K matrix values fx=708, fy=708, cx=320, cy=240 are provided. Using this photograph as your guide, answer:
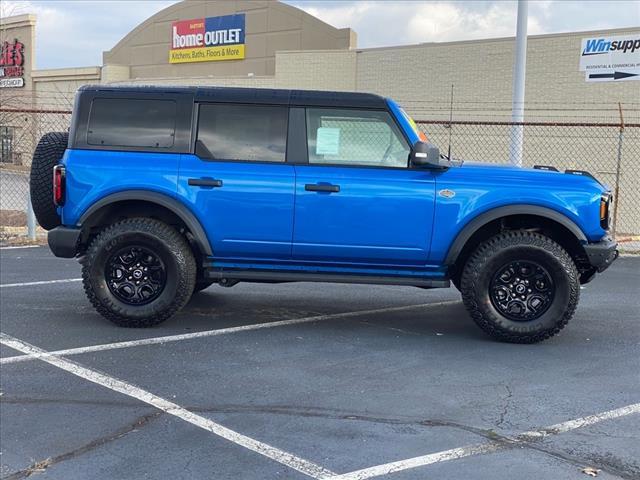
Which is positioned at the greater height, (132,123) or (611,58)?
(611,58)

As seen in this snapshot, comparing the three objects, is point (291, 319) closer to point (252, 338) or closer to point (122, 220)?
point (252, 338)

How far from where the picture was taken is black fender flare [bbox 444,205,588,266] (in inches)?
223

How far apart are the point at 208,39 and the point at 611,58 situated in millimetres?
19842

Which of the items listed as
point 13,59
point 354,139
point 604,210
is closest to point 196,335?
point 354,139

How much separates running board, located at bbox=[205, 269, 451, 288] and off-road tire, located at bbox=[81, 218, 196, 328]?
0.87 ft

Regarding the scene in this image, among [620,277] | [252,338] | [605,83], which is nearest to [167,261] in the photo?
[252,338]

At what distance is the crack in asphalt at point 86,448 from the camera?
3543mm

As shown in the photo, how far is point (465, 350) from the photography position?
5.69 metres

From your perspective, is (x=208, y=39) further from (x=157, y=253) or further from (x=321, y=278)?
(x=321, y=278)

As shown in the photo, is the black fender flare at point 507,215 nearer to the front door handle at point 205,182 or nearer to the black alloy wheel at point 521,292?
the black alloy wheel at point 521,292

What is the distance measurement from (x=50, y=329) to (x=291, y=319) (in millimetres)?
2123

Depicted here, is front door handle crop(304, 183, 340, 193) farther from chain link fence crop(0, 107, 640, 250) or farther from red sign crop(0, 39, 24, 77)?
red sign crop(0, 39, 24, 77)

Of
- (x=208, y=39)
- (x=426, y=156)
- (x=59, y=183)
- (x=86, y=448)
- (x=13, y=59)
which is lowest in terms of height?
(x=86, y=448)

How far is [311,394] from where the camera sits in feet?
15.1
